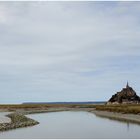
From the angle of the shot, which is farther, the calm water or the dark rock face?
the dark rock face

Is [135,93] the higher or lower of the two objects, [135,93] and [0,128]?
the higher

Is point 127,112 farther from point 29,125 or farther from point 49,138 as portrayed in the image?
point 49,138

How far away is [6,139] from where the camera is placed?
36.1 metres

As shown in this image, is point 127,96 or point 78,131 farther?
point 127,96

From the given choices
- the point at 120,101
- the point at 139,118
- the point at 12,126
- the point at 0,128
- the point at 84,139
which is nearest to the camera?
the point at 84,139

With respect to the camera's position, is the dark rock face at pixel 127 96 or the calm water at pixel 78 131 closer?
the calm water at pixel 78 131

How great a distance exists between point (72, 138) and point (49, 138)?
89.4 inches

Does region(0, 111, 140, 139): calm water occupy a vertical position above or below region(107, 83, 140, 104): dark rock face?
below

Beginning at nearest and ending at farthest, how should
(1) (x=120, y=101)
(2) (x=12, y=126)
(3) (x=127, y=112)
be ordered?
(2) (x=12, y=126)
(3) (x=127, y=112)
(1) (x=120, y=101)

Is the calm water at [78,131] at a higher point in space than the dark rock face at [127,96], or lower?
lower

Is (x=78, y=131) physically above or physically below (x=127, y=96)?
below

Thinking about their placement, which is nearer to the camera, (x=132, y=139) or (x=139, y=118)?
(x=132, y=139)

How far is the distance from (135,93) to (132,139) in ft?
336

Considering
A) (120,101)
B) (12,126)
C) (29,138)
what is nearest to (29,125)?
(12,126)
